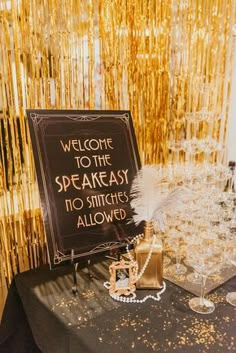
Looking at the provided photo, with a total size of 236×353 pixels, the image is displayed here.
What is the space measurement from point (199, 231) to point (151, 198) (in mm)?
294

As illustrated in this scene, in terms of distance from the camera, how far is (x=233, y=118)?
2473 millimetres

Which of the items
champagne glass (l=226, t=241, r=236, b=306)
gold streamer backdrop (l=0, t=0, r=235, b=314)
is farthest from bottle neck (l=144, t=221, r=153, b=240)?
gold streamer backdrop (l=0, t=0, r=235, b=314)

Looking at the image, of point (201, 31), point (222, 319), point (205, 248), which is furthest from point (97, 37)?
point (222, 319)

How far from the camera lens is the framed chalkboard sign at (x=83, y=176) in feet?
3.65

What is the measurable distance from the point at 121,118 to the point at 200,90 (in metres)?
1.00

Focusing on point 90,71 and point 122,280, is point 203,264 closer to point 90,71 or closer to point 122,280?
point 122,280

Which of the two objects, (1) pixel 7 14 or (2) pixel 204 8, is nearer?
(1) pixel 7 14

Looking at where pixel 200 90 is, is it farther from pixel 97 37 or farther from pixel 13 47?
pixel 13 47

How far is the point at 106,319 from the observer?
931 millimetres

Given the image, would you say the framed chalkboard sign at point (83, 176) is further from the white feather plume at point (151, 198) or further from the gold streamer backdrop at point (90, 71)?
the gold streamer backdrop at point (90, 71)

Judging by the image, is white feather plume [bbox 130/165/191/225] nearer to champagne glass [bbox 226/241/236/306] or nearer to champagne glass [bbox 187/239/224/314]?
champagne glass [bbox 187/239/224/314]

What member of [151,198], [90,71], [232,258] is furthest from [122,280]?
[90,71]

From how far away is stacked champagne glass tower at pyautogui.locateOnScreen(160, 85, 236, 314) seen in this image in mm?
1061

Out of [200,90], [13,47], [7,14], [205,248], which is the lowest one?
[205,248]
